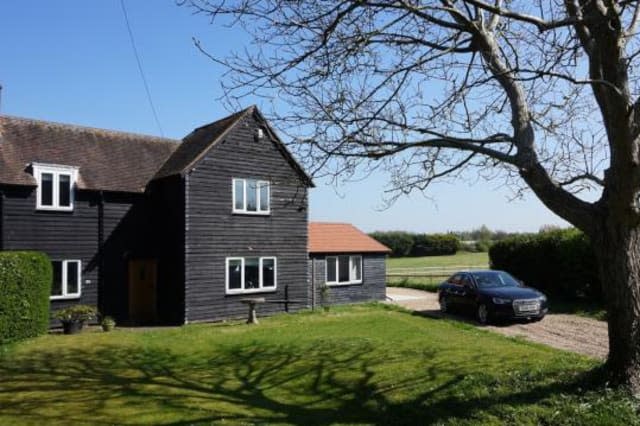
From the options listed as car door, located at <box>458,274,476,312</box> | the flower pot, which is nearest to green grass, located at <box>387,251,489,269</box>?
car door, located at <box>458,274,476,312</box>

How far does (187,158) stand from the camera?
2306 cm

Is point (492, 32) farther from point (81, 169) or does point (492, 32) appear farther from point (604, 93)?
point (81, 169)

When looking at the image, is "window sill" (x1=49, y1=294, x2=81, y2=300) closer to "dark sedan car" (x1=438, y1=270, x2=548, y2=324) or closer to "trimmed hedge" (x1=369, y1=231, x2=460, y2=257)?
"dark sedan car" (x1=438, y1=270, x2=548, y2=324)

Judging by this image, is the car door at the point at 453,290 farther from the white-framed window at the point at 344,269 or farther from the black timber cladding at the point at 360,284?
the white-framed window at the point at 344,269

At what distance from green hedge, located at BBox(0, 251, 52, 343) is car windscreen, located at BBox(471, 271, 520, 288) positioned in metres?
14.3

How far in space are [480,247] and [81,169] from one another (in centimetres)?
6041

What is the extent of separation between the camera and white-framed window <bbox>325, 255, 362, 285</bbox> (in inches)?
1107

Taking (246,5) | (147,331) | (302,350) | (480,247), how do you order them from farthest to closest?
(480,247) < (147,331) < (302,350) < (246,5)

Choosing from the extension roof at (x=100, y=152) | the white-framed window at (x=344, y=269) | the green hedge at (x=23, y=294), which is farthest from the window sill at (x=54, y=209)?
the white-framed window at (x=344, y=269)

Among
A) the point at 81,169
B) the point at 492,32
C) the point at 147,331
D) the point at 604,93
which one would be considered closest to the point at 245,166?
the point at 81,169

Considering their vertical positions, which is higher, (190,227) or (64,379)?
(190,227)

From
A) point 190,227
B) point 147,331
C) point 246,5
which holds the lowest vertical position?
point 147,331

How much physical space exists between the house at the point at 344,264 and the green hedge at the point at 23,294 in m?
11.8

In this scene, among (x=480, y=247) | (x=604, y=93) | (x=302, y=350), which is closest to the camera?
(x=604, y=93)
